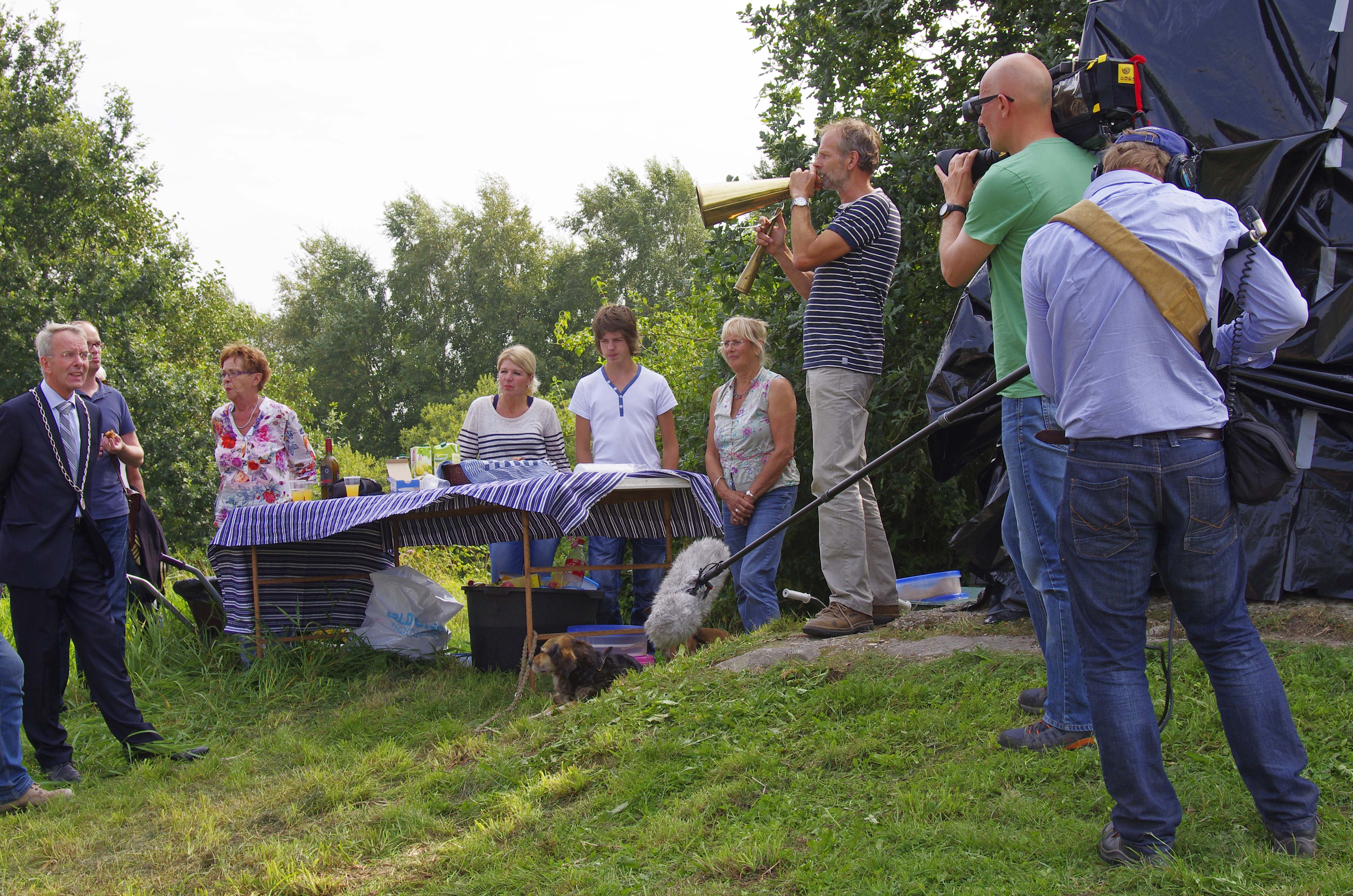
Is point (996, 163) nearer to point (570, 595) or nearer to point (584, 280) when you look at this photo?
point (570, 595)

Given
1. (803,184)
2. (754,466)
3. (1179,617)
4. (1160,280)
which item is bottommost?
(1179,617)

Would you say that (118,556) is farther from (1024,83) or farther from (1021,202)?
(1024,83)

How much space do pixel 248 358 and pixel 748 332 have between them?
2.90 metres

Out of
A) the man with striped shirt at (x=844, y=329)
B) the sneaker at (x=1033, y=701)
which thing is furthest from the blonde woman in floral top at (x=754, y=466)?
the sneaker at (x=1033, y=701)

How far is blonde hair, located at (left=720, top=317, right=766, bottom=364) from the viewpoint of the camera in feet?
16.9

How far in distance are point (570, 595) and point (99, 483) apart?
229 centimetres

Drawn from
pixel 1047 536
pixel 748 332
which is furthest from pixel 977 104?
pixel 748 332

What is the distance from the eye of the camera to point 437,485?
16.6 feet

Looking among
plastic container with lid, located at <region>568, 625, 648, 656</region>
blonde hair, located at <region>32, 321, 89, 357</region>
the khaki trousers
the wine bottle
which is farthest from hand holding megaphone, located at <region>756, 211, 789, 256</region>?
blonde hair, located at <region>32, 321, 89, 357</region>

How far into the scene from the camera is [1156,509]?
2086mm

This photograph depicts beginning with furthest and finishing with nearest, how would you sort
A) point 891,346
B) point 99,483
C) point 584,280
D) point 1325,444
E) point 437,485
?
point 584,280, point 891,346, point 437,485, point 99,483, point 1325,444

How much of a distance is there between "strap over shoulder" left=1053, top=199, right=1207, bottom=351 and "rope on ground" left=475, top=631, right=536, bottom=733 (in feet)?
10.6

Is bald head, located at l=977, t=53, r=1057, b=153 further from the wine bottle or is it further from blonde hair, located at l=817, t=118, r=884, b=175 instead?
the wine bottle

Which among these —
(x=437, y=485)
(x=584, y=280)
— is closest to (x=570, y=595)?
(x=437, y=485)
